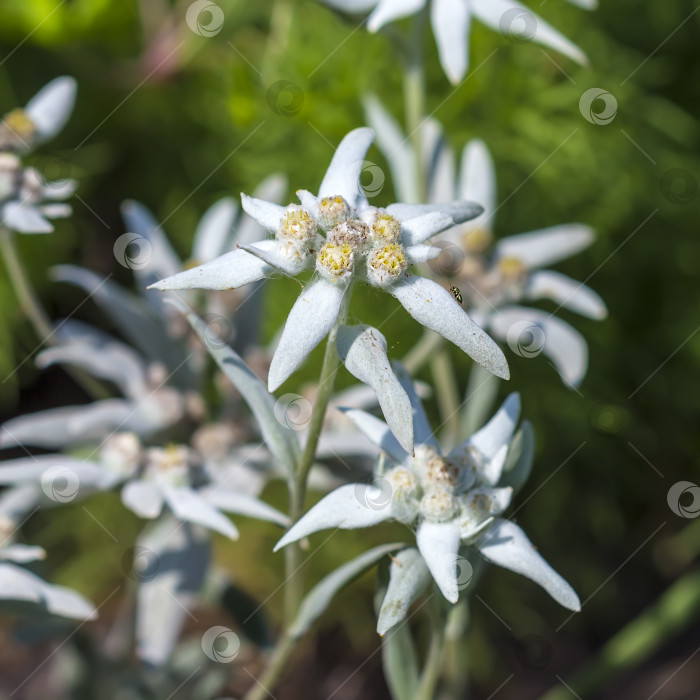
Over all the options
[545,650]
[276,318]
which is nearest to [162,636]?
[545,650]

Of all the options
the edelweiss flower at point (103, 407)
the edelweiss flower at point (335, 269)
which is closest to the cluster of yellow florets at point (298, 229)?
the edelweiss flower at point (335, 269)

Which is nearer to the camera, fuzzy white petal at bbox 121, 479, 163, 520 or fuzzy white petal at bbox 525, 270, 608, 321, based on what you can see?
fuzzy white petal at bbox 121, 479, 163, 520

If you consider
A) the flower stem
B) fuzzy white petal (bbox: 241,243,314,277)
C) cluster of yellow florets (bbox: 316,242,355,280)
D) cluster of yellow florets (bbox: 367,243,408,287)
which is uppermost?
cluster of yellow florets (bbox: 367,243,408,287)

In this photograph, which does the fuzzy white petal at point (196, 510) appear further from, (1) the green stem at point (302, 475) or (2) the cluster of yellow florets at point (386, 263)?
(2) the cluster of yellow florets at point (386, 263)

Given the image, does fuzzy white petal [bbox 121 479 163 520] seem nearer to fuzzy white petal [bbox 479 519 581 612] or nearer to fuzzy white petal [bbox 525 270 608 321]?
fuzzy white petal [bbox 479 519 581 612]

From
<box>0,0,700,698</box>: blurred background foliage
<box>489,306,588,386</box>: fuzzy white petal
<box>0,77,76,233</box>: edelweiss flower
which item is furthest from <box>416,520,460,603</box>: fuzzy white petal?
<box>0,0,700,698</box>: blurred background foliage

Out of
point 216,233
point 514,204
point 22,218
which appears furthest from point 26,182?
point 514,204
